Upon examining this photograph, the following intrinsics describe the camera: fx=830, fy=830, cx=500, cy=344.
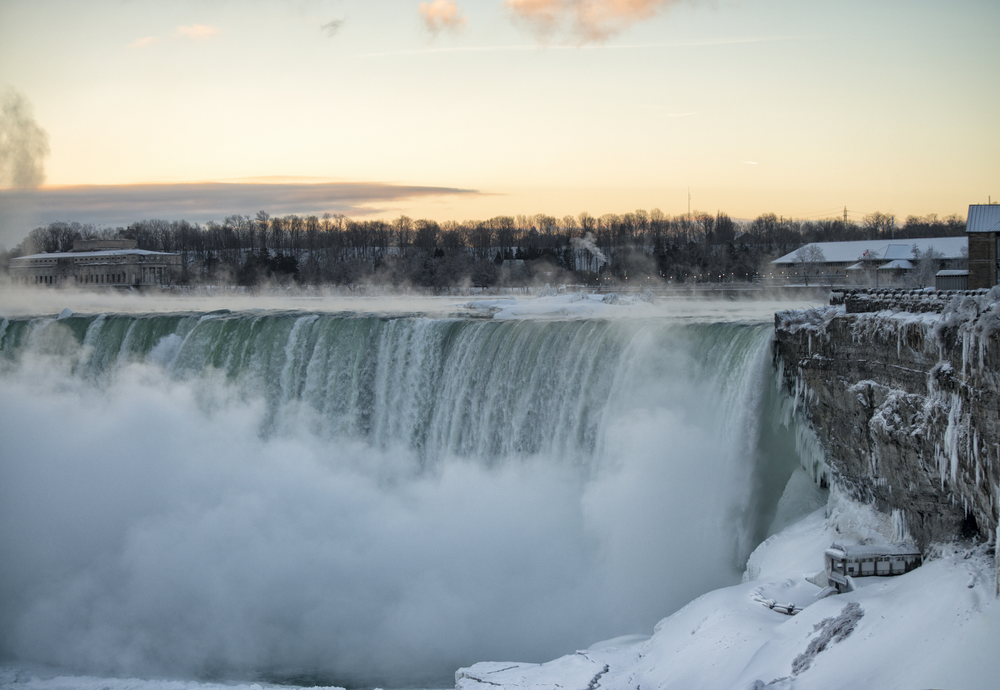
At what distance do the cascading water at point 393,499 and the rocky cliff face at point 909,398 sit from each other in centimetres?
129

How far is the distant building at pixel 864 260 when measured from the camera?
4153 centimetres

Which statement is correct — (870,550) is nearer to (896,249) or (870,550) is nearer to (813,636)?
(813,636)

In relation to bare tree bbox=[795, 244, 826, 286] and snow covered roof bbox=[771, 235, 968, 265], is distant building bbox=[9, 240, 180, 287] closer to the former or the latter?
bare tree bbox=[795, 244, 826, 286]

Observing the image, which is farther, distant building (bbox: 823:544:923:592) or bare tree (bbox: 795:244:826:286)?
bare tree (bbox: 795:244:826:286)

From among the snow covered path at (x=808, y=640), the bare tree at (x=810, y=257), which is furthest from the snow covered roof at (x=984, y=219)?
the bare tree at (x=810, y=257)

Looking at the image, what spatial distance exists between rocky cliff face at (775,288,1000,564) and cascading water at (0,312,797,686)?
1293 mm

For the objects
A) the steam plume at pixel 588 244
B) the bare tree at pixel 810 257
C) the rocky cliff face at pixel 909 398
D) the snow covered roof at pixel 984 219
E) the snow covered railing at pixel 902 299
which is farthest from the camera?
the steam plume at pixel 588 244

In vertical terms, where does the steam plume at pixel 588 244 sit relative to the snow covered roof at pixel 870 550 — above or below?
above

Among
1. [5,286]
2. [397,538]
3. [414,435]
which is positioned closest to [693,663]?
[397,538]

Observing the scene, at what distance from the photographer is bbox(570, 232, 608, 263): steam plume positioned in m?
80.0

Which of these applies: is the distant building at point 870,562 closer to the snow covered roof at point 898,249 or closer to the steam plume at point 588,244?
the snow covered roof at point 898,249

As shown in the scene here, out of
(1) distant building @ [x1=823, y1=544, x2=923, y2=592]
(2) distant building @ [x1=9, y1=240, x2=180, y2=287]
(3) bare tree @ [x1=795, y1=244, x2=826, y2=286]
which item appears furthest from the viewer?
(2) distant building @ [x1=9, y1=240, x2=180, y2=287]

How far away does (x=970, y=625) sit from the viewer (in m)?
7.95

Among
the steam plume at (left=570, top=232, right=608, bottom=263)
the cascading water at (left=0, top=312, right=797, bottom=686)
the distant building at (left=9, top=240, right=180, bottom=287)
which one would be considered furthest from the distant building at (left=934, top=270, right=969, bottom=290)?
the steam plume at (left=570, top=232, right=608, bottom=263)
